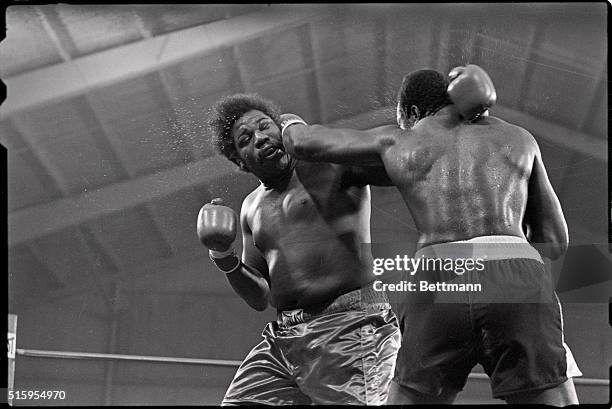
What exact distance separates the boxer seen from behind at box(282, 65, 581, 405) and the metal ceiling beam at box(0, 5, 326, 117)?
1.52 ft

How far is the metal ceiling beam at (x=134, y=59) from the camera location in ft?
5.82

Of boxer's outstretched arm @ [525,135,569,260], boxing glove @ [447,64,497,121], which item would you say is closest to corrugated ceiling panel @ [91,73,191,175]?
boxing glove @ [447,64,497,121]

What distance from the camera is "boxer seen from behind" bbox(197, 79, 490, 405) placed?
1.52 m

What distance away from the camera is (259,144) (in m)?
1.66

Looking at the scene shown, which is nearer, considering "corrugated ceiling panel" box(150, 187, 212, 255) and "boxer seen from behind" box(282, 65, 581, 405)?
"boxer seen from behind" box(282, 65, 581, 405)

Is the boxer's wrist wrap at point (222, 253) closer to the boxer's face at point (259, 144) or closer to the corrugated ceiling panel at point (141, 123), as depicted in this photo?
the boxer's face at point (259, 144)

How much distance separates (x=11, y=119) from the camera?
179 centimetres

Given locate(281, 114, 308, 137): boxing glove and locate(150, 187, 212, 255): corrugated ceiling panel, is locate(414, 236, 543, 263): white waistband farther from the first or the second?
locate(150, 187, 212, 255): corrugated ceiling panel

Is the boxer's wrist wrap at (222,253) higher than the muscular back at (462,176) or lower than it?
lower

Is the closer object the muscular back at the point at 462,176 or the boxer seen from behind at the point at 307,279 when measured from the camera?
the muscular back at the point at 462,176

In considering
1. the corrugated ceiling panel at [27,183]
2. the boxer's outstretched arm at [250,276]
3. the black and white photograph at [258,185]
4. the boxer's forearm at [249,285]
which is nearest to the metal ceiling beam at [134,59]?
the black and white photograph at [258,185]

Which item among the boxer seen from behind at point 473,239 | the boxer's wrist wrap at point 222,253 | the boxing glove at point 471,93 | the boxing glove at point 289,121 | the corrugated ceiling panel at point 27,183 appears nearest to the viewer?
the boxer seen from behind at point 473,239

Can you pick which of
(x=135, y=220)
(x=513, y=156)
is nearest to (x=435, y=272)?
(x=513, y=156)

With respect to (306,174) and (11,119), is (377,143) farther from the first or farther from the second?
(11,119)
